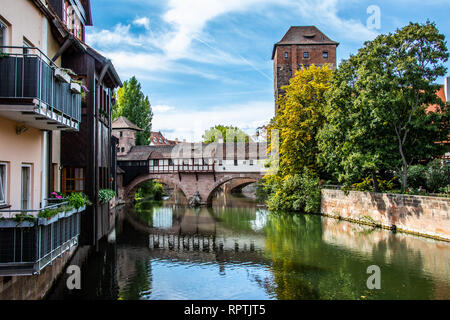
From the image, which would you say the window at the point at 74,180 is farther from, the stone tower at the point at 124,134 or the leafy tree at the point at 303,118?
the stone tower at the point at 124,134

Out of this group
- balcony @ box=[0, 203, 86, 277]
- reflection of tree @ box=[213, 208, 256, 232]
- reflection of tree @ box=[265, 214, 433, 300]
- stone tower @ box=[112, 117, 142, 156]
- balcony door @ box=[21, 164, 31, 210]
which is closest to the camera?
balcony @ box=[0, 203, 86, 277]

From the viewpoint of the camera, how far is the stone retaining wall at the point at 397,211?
49.7 feet

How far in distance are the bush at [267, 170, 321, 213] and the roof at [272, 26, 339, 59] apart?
60.9 ft

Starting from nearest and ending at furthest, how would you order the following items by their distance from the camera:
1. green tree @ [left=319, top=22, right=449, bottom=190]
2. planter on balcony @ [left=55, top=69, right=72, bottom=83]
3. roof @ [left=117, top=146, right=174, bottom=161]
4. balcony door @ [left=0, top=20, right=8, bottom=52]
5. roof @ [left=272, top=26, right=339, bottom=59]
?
balcony door @ [left=0, top=20, right=8, bottom=52] < planter on balcony @ [left=55, top=69, right=72, bottom=83] < green tree @ [left=319, top=22, right=449, bottom=190] < roof @ [left=117, top=146, right=174, bottom=161] < roof @ [left=272, top=26, right=339, bottom=59]

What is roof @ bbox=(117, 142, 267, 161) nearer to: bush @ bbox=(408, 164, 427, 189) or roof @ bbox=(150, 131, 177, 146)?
bush @ bbox=(408, 164, 427, 189)

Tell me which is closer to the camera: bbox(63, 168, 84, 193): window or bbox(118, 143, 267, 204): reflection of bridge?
bbox(63, 168, 84, 193): window

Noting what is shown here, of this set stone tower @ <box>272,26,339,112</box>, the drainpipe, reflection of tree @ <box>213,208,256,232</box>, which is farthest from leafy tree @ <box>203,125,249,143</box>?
the drainpipe

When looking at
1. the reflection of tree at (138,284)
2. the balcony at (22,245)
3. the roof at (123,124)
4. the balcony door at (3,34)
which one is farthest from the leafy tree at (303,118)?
the balcony at (22,245)

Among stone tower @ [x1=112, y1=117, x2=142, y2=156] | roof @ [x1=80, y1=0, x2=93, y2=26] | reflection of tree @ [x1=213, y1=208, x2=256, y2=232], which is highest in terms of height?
roof @ [x1=80, y1=0, x2=93, y2=26]

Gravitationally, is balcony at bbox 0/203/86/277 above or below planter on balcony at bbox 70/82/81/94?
below

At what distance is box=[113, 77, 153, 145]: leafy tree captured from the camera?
4344 centimetres

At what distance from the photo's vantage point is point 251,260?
1324 cm
